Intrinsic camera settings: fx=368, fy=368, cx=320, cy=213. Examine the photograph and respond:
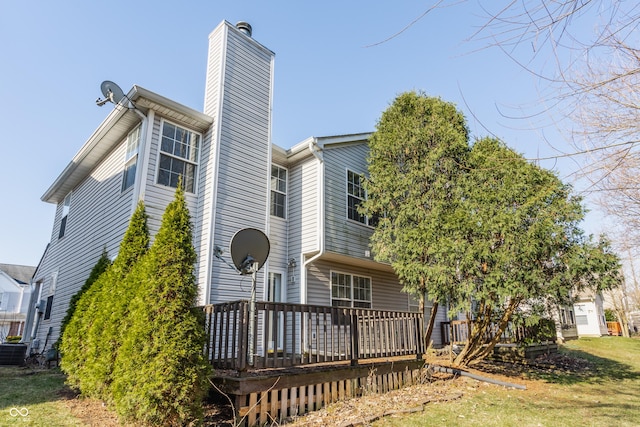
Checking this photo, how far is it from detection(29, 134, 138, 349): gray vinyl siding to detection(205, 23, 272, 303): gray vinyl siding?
7.05 feet

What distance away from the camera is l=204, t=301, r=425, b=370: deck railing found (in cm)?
503

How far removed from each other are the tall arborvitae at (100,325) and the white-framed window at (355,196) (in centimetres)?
605

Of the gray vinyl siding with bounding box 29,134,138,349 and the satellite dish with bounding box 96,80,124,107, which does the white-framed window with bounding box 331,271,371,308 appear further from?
the satellite dish with bounding box 96,80,124,107

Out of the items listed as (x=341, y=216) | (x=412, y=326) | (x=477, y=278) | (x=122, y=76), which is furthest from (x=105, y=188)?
(x=477, y=278)

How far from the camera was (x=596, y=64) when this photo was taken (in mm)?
2438

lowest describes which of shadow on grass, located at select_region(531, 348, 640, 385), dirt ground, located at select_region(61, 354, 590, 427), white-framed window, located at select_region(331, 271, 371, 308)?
shadow on grass, located at select_region(531, 348, 640, 385)

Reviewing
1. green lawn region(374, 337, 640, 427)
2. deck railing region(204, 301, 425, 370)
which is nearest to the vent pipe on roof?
deck railing region(204, 301, 425, 370)

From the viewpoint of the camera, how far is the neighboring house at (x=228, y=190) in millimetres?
8336

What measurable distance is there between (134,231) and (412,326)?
584cm

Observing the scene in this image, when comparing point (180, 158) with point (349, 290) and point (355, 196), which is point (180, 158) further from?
point (349, 290)

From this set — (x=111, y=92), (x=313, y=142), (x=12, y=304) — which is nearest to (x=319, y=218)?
(x=313, y=142)

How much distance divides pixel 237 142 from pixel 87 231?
17.1 feet

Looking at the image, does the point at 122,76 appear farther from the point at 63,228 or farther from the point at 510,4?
the point at 510,4

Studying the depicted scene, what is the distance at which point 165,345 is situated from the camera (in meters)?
4.34
